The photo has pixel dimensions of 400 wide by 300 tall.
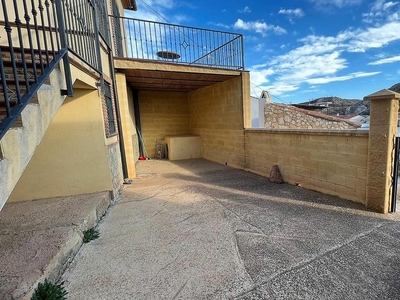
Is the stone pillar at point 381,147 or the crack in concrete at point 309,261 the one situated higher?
the stone pillar at point 381,147

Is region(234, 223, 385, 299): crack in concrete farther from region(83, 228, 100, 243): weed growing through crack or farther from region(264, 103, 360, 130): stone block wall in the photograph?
region(264, 103, 360, 130): stone block wall

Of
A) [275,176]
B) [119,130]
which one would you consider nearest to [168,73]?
[119,130]

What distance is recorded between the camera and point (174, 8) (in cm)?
918

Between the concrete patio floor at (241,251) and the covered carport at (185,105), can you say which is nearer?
the concrete patio floor at (241,251)

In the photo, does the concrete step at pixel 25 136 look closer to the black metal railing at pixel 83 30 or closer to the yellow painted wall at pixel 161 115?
the black metal railing at pixel 83 30

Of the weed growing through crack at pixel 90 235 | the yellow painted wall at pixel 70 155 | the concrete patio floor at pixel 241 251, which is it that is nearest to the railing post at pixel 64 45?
the yellow painted wall at pixel 70 155

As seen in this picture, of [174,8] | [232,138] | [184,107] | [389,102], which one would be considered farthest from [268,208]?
[174,8]

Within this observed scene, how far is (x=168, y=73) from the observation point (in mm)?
5902

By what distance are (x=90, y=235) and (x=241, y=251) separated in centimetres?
199

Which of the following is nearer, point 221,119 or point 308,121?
point 308,121

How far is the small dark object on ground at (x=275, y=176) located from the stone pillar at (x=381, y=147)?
1.84 meters

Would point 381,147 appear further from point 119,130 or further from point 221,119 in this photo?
point 119,130

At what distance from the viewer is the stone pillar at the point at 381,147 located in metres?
2.88

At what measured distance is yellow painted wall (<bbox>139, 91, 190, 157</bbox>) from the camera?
9.20 meters
